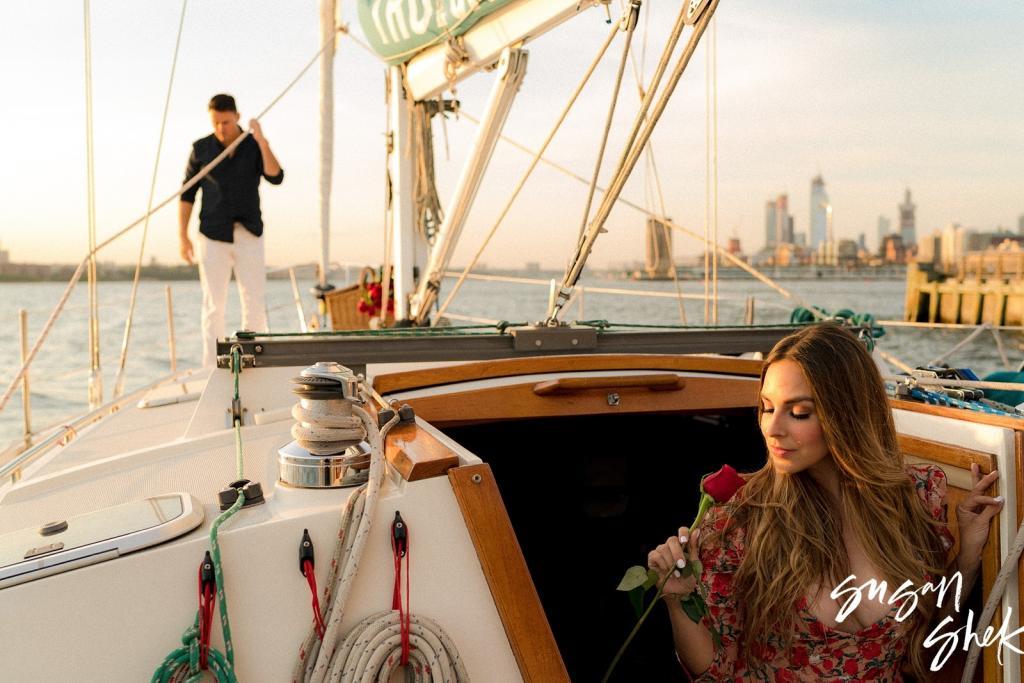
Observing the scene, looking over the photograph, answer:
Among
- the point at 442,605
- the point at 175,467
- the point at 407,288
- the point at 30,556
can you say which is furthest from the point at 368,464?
the point at 407,288

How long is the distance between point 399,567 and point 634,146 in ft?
4.66

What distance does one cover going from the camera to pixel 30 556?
→ 1206 mm

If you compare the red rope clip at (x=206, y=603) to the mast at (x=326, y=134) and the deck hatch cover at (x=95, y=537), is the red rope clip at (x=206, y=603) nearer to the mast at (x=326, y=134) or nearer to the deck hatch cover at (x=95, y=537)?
the deck hatch cover at (x=95, y=537)

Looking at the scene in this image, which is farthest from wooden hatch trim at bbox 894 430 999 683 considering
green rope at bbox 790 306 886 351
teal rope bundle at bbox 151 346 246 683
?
teal rope bundle at bbox 151 346 246 683

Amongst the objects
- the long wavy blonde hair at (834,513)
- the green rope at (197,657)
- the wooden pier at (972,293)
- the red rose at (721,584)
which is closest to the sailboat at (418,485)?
the green rope at (197,657)

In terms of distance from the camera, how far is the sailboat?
3.95 feet

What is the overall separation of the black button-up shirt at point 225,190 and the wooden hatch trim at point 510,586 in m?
3.78

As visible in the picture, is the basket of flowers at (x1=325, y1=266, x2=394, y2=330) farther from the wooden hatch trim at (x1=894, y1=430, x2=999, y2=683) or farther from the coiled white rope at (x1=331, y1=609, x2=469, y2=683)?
the coiled white rope at (x1=331, y1=609, x2=469, y2=683)

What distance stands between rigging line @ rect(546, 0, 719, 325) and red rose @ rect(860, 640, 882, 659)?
1315mm

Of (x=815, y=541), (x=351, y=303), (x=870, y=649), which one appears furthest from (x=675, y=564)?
(x=351, y=303)

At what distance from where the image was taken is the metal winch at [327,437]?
1380mm

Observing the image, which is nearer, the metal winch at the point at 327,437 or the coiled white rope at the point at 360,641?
the coiled white rope at the point at 360,641

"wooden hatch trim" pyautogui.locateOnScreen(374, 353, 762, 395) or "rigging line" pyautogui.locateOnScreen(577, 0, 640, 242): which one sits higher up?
"rigging line" pyautogui.locateOnScreen(577, 0, 640, 242)

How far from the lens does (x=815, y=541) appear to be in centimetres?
146
